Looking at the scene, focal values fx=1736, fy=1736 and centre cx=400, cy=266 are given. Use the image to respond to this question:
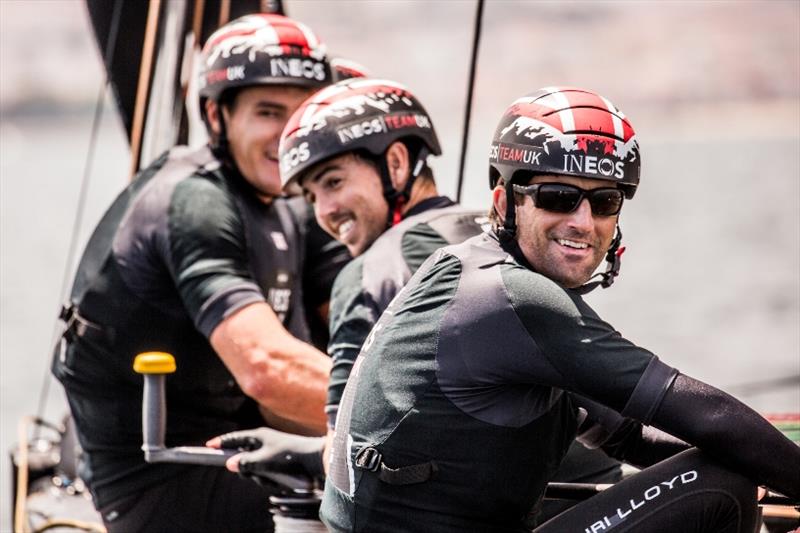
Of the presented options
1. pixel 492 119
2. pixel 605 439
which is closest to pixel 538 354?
pixel 605 439

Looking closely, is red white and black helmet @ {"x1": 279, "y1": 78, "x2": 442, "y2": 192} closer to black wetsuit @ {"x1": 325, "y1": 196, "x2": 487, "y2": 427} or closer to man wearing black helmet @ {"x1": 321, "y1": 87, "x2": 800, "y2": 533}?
black wetsuit @ {"x1": 325, "y1": 196, "x2": 487, "y2": 427}

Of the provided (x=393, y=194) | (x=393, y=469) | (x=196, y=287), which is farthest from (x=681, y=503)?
(x=196, y=287)

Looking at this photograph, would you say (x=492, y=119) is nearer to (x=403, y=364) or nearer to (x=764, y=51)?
(x=764, y=51)

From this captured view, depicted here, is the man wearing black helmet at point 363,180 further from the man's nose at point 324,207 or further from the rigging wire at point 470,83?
the rigging wire at point 470,83

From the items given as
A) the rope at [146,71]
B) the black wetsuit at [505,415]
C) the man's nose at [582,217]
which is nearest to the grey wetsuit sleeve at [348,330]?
the black wetsuit at [505,415]

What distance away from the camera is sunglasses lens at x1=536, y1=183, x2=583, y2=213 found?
3.08 meters

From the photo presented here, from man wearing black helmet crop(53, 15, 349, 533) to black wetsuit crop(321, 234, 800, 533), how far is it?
1.24m

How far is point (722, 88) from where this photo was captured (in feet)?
106

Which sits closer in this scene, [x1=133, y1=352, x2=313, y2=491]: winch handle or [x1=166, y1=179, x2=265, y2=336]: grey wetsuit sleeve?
[x1=133, y1=352, x2=313, y2=491]: winch handle

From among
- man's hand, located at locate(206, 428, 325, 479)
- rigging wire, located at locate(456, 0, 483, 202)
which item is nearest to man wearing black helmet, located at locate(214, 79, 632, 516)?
man's hand, located at locate(206, 428, 325, 479)

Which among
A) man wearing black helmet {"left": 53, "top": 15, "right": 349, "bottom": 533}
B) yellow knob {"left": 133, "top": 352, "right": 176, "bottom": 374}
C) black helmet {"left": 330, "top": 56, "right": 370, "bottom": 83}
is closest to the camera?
yellow knob {"left": 133, "top": 352, "right": 176, "bottom": 374}

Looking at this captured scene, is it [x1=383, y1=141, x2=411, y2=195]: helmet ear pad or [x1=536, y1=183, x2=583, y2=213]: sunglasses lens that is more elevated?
[x1=383, y1=141, x2=411, y2=195]: helmet ear pad

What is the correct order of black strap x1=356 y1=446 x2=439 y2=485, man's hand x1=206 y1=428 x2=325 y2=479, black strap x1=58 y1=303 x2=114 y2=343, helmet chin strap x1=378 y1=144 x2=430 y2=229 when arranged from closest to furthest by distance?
1. black strap x1=356 y1=446 x2=439 y2=485
2. man's hand x1=206 y1=428 x2=325 y2=479
3. helmet chin strap x1=378 y1=144 x2=430 y2=229
4. black strap x1=58 y1=303 x2=114 y2=343

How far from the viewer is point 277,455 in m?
3.76
